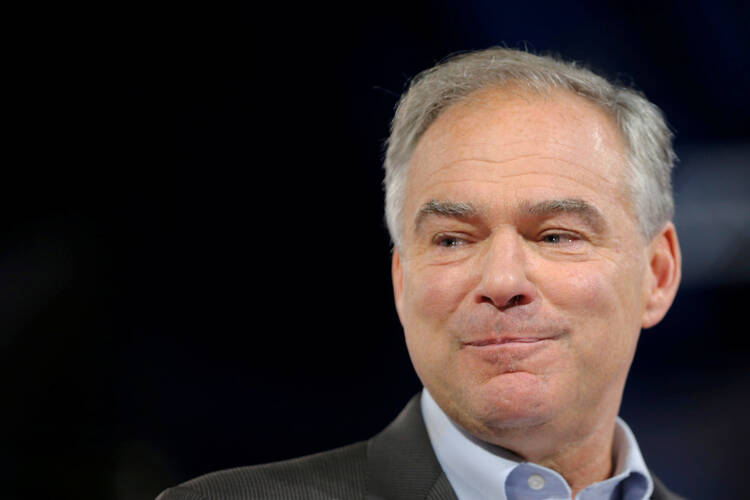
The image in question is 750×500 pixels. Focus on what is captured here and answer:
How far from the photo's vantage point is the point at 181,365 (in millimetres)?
2885

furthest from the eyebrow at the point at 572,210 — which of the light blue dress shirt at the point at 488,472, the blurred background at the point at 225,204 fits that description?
the blurred background at the point at 225,204

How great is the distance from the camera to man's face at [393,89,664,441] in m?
1.88

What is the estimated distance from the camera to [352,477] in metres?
2.01

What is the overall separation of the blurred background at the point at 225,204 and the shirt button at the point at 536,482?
1.14 metres

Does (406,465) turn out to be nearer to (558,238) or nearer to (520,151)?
(558,238)

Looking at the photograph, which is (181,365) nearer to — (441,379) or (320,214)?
(320,214)

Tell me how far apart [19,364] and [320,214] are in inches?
42.1

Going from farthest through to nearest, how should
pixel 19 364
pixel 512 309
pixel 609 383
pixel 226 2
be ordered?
pixel 226 2 → pixel 19 364 → pixel 609 383 → pixel 512 309

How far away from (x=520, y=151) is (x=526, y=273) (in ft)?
0.92

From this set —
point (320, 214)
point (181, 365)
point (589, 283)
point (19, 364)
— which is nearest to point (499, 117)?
point (589, 283)

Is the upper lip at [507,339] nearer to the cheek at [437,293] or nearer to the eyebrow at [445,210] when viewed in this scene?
the cheek at [437,293]

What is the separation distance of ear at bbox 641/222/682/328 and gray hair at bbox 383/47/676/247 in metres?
0.04

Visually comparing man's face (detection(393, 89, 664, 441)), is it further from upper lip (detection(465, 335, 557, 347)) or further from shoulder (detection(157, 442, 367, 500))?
shoulder (detection(157, 442, 367, 500))

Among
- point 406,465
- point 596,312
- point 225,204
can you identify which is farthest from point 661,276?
point 225,204
